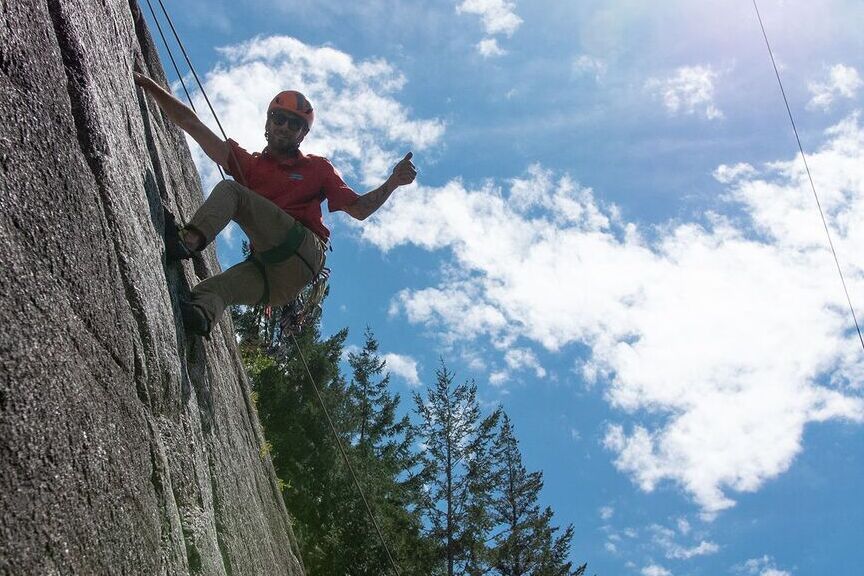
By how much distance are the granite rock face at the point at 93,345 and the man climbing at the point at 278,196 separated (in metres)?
0.44

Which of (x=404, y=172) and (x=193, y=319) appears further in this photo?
(x=404, y=172)

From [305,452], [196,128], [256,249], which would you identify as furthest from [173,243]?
[305,452]

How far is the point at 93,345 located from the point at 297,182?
306 centimetres

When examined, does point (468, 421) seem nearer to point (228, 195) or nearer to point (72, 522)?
point (228, 195)

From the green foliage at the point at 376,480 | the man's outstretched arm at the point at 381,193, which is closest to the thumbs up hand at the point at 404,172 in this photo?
the man's outstretched arm at the point at 381,193

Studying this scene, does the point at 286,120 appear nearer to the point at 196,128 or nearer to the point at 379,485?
the point at 196,128

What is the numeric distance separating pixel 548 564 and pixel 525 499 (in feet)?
7.76

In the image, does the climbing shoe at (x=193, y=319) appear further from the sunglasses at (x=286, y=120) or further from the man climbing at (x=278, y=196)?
the sunglasses at (x=286, y=120)

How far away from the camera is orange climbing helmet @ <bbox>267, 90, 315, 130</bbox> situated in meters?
5.95

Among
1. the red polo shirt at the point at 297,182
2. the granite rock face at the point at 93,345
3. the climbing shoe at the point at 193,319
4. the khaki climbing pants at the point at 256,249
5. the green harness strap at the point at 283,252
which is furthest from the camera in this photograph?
the red polo shirt at the point at 297,182

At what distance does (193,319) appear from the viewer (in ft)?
15.9

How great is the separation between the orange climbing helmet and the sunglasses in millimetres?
34

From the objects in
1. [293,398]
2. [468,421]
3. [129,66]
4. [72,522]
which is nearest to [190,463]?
[72,522]

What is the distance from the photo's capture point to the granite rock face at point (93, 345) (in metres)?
2.51
